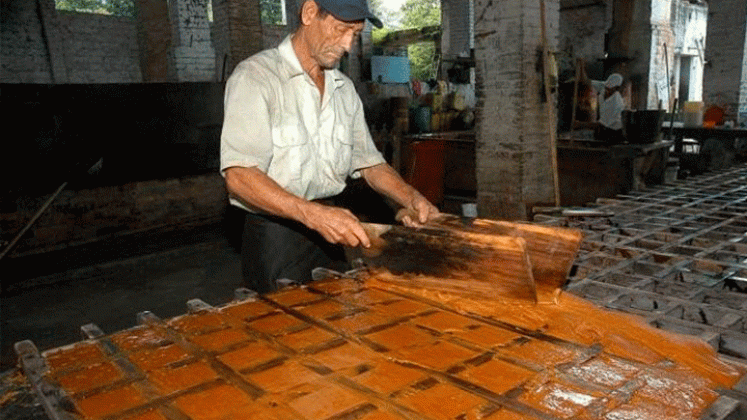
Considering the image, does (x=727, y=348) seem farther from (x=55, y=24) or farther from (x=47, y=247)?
(x=55, y=24)

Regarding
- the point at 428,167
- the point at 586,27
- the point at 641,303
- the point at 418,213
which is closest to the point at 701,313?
the point at 641,303

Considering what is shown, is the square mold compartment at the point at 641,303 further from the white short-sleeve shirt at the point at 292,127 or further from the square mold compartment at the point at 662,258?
the white short-sleeve shirt at the point at 292,127

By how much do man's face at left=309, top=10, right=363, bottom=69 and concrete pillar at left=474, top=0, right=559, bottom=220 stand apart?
Result: 410 centimetres

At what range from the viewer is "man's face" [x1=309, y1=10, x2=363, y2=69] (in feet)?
8.09

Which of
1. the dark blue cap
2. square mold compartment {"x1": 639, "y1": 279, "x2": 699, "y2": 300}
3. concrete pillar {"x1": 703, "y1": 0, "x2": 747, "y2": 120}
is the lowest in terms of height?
square mold compartment {"x1": 639, "y1": 279, "x2": 699, "y2": 300}

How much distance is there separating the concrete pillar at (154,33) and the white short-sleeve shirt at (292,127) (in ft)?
29.2

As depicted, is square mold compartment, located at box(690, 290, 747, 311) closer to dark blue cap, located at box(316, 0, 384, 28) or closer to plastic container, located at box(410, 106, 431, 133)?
dark blue cap, located at box(316, 0, 384, 28)

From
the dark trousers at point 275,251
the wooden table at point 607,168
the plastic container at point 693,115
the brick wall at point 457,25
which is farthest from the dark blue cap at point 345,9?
the brick wall at point 457,25

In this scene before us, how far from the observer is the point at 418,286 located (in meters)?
2.36

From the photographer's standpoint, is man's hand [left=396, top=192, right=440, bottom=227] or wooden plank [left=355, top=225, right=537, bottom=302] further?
man's hand [left=396, top=192, right=440, bottom=227]

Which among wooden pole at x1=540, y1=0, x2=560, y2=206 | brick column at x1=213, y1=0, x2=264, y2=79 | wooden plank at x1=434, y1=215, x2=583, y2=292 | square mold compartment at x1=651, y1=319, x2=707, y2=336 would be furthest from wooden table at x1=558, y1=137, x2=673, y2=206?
brick column at x1=213, y1=0, x2=264, y2=79

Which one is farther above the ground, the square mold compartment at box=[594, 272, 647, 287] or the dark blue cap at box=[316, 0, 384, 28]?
the dark blue cap at box=[316, 0, 384, 28]

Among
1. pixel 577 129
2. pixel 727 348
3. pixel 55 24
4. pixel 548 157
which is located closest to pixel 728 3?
pixel 577 129

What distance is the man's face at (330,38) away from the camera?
2465 millimetres
